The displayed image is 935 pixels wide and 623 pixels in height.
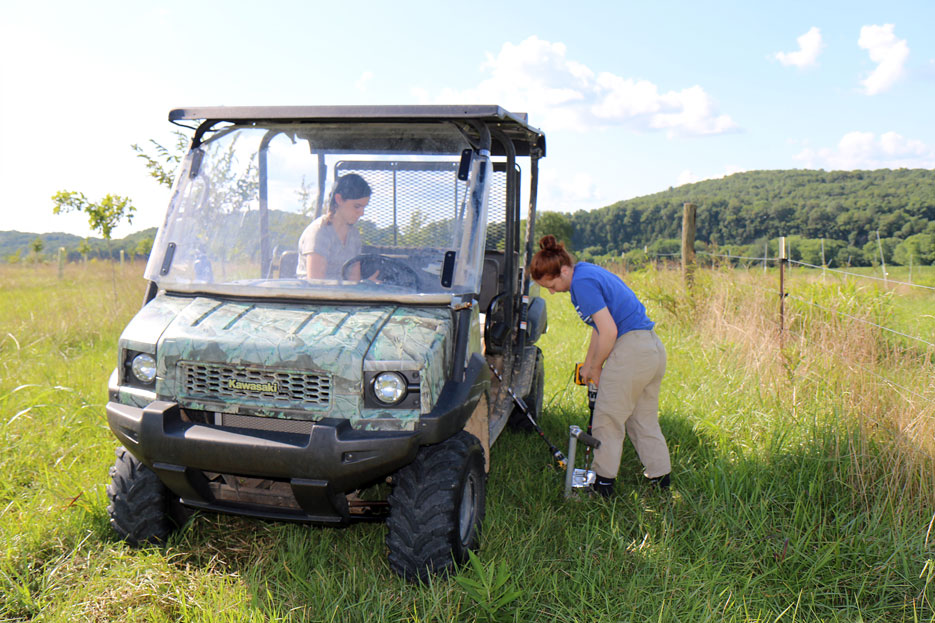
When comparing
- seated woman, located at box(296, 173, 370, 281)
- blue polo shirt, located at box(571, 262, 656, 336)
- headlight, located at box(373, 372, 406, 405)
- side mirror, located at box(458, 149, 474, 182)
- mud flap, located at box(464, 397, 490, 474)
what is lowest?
mud flap, located at box(464, 397, 490, 474)

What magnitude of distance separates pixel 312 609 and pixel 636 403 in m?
2.33

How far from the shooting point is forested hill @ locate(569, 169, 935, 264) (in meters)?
28.1

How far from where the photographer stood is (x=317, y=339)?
2818 millimetres

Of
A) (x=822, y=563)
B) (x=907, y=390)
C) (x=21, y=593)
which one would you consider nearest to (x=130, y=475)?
(x=21, y=593)

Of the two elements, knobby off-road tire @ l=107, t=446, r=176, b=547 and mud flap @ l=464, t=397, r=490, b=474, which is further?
mud flap @ l=464, t=397, r=490, b=474

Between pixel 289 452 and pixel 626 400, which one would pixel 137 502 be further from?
pixel 626 400

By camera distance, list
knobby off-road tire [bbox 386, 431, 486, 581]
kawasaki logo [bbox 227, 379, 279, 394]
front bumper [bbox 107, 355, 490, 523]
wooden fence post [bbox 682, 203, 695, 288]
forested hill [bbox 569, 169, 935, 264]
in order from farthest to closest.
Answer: forested hill [bbox 569, 169, 935, 264] → wooden fence post [bbox 682, 203, 695, 288] → knobby off-road tire [bbox 386, 431, 486, 581] → kawasaki logo [bbox 227, 379, 279, 394] → front bumper [bbox 107, 355, 490, 523]

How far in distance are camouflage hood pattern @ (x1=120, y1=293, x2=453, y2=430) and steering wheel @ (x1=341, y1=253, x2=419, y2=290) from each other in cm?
26

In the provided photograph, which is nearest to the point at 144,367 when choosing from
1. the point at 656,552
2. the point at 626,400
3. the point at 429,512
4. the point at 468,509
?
the point at 429,512

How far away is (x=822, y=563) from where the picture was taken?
325 centimetres

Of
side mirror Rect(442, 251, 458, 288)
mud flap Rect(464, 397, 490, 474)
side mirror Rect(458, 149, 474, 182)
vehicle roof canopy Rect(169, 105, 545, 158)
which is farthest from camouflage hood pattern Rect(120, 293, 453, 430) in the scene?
vehicle roof canopy Rect(169, 105, 545, 158)

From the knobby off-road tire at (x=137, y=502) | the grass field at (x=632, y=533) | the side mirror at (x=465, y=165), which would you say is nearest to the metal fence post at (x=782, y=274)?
the grass field at (x=632, y=533)

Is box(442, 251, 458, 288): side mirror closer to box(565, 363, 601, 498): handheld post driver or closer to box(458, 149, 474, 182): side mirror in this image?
box(458, 149, 474, 182): side mirror

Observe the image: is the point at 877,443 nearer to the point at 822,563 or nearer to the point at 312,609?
the point at 822,563
